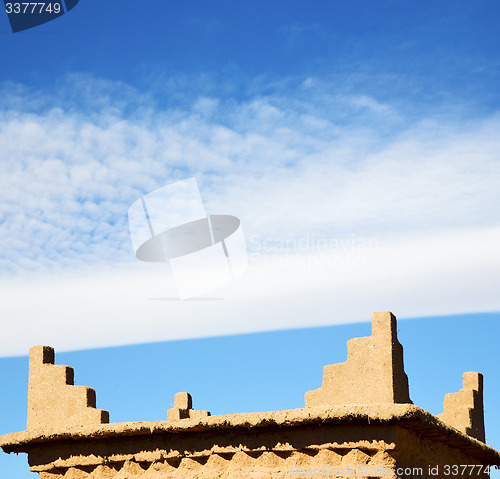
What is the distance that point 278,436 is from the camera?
8.43 metres

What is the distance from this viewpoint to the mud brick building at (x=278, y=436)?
8.09 m

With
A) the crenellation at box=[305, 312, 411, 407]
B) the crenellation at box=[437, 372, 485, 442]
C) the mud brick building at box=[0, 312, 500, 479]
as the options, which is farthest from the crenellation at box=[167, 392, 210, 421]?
the crenellation at box=[437, 372, 485, 442]

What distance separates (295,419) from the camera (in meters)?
8.23

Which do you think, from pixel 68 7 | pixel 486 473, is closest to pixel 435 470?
pixel 486 473

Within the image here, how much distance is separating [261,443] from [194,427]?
739mm

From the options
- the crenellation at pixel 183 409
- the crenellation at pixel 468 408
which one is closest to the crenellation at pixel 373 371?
the crenellation at pixel 468 408

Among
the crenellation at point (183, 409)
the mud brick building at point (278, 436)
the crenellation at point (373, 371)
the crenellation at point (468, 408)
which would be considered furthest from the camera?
the crenellation at point (183, 409)

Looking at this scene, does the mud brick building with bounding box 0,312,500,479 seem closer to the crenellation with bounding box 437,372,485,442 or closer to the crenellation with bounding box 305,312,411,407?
the crenellation with bounding box 305,312,411,407

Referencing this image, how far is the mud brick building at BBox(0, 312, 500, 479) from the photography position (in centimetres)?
809

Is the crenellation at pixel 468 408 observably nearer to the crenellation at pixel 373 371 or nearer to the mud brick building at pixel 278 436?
the mud brick building at pixel 278 436

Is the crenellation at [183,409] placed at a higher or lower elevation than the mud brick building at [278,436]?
higher

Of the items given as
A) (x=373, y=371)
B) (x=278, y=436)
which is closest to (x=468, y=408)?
(x=373, y=371)

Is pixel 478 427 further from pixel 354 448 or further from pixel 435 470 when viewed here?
pixel 354 448

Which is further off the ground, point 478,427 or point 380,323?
point 380,323
